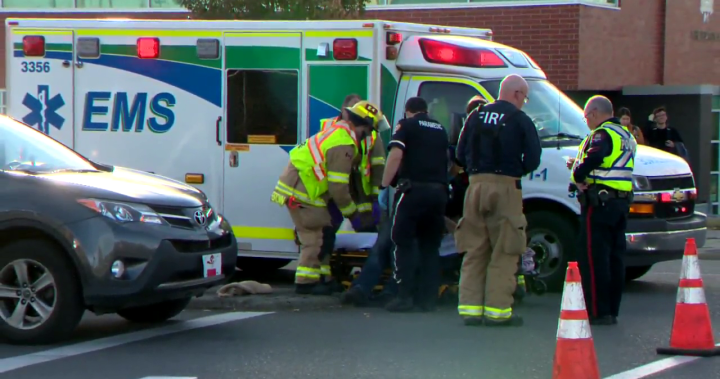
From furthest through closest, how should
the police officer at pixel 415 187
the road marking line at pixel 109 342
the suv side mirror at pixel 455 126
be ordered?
the suv side mirror at pixel 455 126, the police officer at pixel 415 187, the road marking line at pixel 109 342

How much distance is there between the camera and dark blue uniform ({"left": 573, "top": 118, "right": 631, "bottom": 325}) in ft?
28.9

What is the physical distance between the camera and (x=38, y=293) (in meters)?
8.06

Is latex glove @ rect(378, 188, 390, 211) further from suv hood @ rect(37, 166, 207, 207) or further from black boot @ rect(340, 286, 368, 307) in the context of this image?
suv hood @ rect(37, 166, 207, 207)

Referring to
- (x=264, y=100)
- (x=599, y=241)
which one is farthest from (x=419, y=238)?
(x=264, y=100)

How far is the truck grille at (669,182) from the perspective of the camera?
10430 mm

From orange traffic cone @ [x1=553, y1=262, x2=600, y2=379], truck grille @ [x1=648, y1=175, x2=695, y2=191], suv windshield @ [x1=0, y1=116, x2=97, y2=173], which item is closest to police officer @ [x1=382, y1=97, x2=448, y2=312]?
truck grille @ [x1=648, y1=175, x2=695, y2=191]

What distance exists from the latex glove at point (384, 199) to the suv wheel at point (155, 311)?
2.02 m

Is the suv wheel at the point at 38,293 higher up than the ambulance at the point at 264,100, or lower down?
lower down

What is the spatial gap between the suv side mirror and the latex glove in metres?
0.70

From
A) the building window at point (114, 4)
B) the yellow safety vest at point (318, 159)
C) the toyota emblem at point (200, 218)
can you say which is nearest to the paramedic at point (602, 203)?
the yellow safety vest at point (318, 159)

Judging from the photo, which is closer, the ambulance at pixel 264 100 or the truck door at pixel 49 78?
the ambulance at pixel 264 100

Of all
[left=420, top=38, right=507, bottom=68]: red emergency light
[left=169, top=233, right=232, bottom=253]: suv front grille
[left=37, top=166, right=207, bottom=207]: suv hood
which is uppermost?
[left=420, top=38, right=507, bottom=68]: red emergency light

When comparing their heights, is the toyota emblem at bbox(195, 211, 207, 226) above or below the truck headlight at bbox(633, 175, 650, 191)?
below

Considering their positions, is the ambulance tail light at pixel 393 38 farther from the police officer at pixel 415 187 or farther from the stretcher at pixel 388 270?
the stretcher at pixel 388 270
